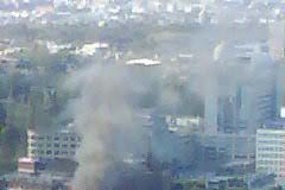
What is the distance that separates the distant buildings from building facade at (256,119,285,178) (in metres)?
0.85

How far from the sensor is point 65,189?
432 cm

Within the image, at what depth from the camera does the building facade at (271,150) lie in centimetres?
475

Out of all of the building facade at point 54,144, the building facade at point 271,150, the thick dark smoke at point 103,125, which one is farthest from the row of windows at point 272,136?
the building facade at point 54,144

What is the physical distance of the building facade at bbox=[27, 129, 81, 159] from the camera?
A: 15.4 feet

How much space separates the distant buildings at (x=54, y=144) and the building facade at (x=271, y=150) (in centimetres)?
85

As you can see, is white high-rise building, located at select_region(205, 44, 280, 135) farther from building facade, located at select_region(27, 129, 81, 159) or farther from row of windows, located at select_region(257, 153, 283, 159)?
building facade, located at select_region(27, 129, 81, 159)

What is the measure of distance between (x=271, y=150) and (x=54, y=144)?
3.36ft

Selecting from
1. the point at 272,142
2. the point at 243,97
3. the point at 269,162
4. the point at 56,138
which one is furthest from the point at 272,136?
the point at 56,138

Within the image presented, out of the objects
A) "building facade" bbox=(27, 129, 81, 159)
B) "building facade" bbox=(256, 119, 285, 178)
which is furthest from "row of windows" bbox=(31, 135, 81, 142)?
"building facade" bbox=(256, 119, 285, 178)

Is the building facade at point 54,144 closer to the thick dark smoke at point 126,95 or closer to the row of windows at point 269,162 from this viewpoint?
the thick dark smoke at point 126,95

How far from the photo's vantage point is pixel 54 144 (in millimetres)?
4805

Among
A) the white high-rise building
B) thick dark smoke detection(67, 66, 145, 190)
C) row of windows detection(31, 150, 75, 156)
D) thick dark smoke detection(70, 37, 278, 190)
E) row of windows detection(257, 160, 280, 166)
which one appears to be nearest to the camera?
thick dark smoke detection(67, 66, 145, 190)

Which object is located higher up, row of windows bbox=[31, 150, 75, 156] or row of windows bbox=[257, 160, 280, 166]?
row of windows bbox=[31, 150, 75, 156]

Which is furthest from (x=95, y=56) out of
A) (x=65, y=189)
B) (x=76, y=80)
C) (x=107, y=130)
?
(x=65, y=189)
